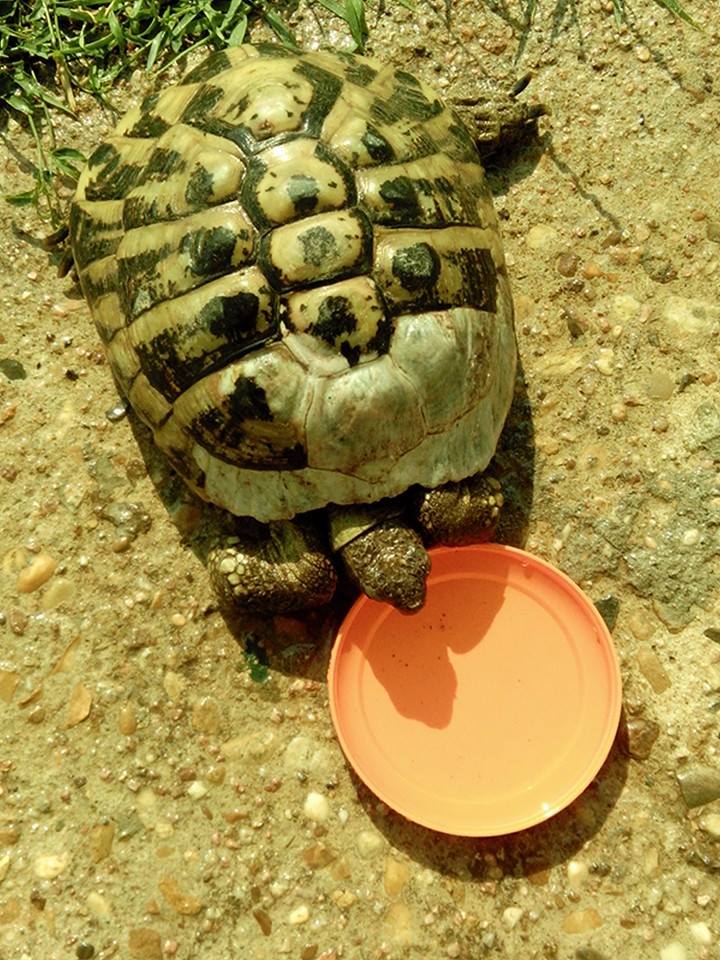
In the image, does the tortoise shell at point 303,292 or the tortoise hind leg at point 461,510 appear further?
the tortoise hind leg at point 461,510

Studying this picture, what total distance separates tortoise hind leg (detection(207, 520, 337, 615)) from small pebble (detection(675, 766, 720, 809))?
3.82 feet

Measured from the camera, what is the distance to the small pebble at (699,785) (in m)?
2.95

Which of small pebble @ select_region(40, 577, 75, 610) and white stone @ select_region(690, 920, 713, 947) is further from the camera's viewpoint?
small pebble @ select_region(40, 577, 75, 610)

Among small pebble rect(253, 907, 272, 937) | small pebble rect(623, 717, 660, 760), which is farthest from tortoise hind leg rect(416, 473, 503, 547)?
small pebble rect(253, 907, 272, 937)

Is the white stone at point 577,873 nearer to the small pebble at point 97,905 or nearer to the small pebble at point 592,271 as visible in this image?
the small pebble at point 97,905

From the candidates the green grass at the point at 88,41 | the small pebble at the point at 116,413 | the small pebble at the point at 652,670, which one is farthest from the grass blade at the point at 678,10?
the small pebble at the point at 116,413

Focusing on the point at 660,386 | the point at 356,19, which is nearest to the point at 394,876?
the point at 660,386

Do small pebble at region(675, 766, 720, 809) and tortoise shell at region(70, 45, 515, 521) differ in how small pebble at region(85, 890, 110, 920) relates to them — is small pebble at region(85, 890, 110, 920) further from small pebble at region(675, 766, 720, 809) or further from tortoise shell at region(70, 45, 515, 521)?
small pebble at region(675, 766, 720, 809)

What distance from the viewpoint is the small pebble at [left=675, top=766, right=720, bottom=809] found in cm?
295

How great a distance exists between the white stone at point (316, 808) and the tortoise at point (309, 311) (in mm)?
568

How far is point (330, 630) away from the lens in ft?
10.2

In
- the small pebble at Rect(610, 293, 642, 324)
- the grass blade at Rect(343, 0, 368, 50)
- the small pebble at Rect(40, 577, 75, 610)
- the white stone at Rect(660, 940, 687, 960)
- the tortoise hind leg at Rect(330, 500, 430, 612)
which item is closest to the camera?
the tortoise hind leg at Rect(330, 500, 430, 612)

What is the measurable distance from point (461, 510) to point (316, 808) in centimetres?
96

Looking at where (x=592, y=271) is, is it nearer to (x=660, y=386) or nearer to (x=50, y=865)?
(x=660, y=386)
